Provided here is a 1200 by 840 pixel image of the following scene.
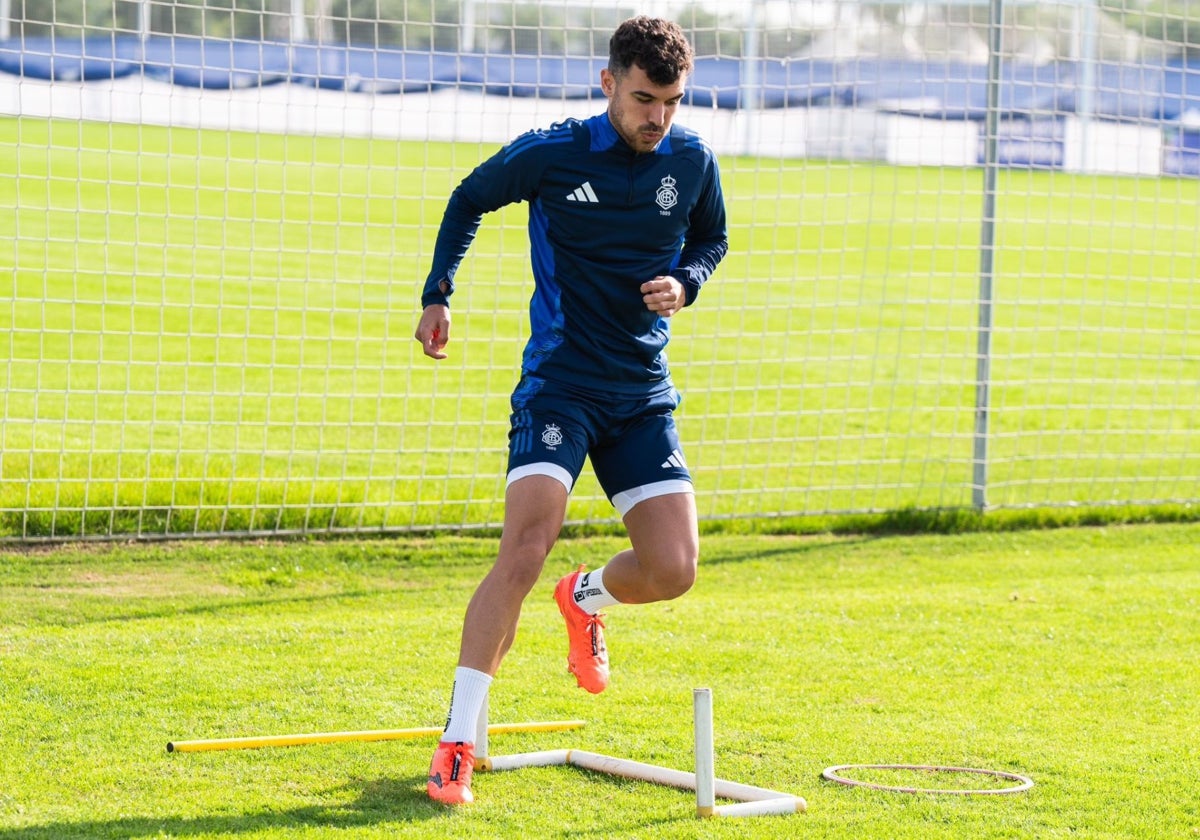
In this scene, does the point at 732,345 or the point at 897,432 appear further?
the point at 732,345

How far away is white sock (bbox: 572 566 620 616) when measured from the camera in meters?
5.26

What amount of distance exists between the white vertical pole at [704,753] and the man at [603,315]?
666 millimetres

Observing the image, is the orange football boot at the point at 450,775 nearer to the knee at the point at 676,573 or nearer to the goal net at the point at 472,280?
the knee at the point at 676,573

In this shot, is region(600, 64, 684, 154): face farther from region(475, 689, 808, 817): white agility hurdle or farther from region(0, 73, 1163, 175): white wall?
region(0, 73, 1163, 175): white wall

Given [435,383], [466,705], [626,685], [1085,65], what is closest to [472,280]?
[435,383]

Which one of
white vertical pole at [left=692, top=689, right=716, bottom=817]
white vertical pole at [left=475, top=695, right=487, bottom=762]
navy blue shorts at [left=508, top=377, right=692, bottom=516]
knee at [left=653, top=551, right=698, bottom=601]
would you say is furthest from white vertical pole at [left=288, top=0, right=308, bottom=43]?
white vertical pole at [left=692, top=689, right=716, bottom=817]

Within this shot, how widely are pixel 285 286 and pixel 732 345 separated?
18.5 ft

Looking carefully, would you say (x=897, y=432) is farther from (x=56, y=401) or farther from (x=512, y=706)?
(x=512, y=706)

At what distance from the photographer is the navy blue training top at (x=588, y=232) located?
4992 millimetres

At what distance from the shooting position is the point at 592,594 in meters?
5.30

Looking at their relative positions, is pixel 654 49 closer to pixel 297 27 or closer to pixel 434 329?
pixel 434 329

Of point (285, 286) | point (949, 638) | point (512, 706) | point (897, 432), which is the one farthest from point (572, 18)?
point (285, 286)

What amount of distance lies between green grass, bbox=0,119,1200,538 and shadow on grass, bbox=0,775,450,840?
14.1 ft

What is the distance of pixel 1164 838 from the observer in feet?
15.1
